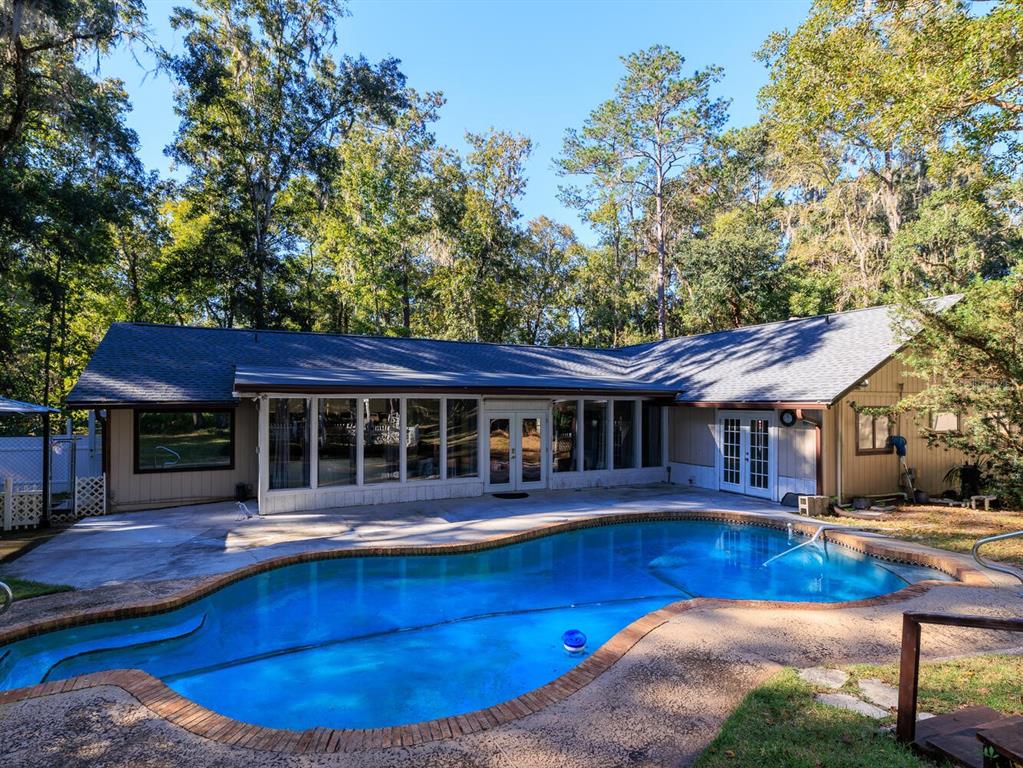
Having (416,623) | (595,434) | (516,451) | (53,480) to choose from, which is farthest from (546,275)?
(416,623)

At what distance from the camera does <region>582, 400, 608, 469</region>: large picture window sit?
13.8m

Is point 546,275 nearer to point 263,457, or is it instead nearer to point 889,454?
point 889,454

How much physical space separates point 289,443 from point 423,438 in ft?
8.93

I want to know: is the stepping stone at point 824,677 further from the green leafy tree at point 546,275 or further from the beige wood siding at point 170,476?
the green leafy tree at point 546,275

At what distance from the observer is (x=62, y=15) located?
36.6ft

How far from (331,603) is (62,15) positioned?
13085mm

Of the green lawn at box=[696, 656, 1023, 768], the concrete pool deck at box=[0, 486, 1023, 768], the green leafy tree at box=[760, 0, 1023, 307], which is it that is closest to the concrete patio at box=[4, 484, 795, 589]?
the concrete pool deck at box=[0, 486, 1023, 768]

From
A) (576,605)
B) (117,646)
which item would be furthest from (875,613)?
(117,646)

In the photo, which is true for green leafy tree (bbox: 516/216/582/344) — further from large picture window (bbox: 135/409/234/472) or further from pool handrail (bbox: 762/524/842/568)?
pool handrail (bbox: 762/524/842/568)

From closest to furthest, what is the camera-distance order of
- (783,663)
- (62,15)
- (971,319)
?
1. (783,663)
2. (971,319)
3. (62,15)

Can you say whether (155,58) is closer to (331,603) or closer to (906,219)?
(331,603)

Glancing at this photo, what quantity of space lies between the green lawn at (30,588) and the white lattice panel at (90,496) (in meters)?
4.30

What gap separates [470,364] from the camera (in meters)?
15.3

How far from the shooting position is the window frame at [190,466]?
35.9ft
